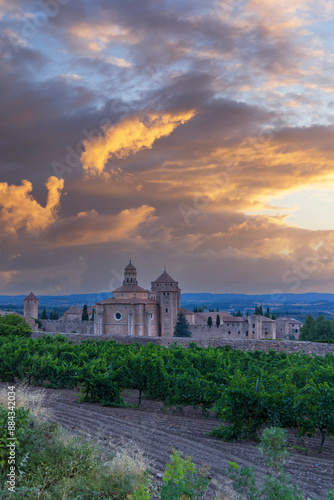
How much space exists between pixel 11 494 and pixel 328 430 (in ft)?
25.0

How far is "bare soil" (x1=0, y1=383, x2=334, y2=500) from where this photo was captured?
8.19 m

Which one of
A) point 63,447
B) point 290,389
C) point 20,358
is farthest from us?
point 20,358

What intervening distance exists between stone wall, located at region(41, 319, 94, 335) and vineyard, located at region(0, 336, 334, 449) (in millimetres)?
36013

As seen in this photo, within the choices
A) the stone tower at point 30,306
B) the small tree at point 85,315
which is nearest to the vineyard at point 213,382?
the small tree at point 85,315

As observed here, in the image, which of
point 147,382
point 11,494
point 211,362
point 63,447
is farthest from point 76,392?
point 11,494

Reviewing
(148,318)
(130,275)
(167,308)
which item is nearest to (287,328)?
(167,308)

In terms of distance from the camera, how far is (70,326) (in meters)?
61.9

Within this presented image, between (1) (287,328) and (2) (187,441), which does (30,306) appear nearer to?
(1) (287,328)

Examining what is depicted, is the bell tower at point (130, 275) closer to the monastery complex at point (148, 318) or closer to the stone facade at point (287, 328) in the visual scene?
the monastery complex at point (148, 318)

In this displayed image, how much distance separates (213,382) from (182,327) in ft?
131

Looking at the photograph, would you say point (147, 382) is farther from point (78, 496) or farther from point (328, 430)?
point (78, 496)

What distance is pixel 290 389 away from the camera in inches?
449

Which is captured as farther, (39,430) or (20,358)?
(20,358)

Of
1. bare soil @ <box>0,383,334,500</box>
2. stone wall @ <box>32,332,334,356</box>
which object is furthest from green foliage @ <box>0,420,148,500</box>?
stone wall @ <box>32,332,334,356</box>
